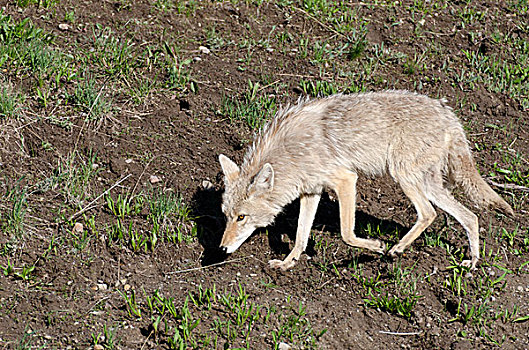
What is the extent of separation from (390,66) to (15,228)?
210 inches

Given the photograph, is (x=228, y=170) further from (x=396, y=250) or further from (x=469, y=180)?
(x=469, y=180)

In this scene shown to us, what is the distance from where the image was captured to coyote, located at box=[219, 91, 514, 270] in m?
6.23

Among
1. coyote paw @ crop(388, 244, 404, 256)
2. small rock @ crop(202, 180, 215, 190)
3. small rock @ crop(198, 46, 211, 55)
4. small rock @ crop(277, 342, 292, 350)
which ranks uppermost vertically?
small rock @ crop(198, 46, 211, 55)

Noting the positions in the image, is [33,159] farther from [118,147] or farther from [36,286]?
[36,286]

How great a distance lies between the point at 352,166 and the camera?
6.53m

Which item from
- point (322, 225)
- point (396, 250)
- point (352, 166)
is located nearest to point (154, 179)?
point (322, 225)

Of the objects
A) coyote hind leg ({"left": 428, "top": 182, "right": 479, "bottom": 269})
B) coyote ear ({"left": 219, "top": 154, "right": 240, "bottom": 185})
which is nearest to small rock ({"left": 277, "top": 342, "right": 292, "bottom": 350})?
coyote ear ({"left": 219, "top": 154, "right": 240, "bottom": 185})

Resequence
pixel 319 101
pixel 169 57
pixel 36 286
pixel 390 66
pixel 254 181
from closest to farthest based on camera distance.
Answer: pixel 36 286
pixel 254 181
pixel 319 101
pixel 169 57
pixel 390 66

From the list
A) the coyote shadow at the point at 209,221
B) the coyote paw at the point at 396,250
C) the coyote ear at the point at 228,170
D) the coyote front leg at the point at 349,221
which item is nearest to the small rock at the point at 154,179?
the coyote shadow at the point at 209,221

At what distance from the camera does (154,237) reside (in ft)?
20.4

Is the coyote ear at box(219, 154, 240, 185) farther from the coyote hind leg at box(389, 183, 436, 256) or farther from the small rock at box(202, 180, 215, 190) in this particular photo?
the coyote hind leg at box(389, 183, 436, 256)

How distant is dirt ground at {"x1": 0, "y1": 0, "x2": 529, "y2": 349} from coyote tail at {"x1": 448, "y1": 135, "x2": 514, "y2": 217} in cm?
47

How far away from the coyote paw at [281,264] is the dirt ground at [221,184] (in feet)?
0.20

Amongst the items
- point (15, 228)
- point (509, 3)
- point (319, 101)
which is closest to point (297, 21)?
point (319, 101)
